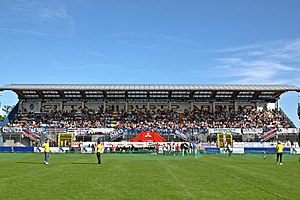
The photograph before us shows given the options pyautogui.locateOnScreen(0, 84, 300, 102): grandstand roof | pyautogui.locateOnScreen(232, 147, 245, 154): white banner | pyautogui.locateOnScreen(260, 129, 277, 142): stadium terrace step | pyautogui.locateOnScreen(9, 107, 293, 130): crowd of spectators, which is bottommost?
pyautogui.locateOnScreen(232, 147, 245, 154): white banner

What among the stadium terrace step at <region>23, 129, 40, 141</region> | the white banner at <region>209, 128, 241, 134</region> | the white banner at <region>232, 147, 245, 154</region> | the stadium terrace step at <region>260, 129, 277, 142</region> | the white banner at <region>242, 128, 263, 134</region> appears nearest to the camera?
the white banner at <region>232, 147, 245, 154</region>

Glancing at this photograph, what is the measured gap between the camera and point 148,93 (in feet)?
253

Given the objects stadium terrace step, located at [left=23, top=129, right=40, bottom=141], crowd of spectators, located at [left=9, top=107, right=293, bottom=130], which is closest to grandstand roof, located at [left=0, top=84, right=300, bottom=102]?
crowd of spectators, located at [left=9, top=107, right=293, bottom=130]

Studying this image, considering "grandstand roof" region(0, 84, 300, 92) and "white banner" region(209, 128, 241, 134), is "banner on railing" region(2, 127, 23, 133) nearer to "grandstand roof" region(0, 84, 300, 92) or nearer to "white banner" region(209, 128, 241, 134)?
"grandstand roof" region(0, 84, 300, 92)

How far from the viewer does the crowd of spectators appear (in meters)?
71.2

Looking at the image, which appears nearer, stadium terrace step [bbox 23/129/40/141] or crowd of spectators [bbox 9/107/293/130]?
stadium terrace step [bbox 23/129/40/141]

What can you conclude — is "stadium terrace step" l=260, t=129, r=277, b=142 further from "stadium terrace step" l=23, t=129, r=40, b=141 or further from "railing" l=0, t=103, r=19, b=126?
"railing" l=0, t=103, r=19, b=126

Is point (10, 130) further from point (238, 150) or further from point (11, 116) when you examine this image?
point (238, 150)

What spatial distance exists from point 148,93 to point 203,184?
62080 mm

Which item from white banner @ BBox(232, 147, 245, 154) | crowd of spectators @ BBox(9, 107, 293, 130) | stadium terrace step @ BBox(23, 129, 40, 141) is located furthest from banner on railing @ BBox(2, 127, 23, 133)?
white banner @ BBox(232, 147, 245, 154)

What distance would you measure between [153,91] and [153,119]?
5.54 meters

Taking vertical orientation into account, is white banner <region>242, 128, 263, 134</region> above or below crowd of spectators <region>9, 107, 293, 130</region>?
below

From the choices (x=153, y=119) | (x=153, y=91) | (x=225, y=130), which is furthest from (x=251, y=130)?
(x=153, y=91)

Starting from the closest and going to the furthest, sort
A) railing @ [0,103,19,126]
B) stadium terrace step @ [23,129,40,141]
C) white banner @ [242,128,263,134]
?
stadium terrace step @ [23,129,40,141] → white banner @ [242,128,263,134] → railing @ [0,103,19,126]
